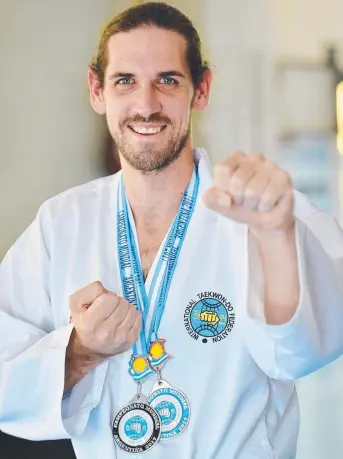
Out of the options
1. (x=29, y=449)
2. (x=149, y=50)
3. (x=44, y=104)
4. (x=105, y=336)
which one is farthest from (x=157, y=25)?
(x=29, y=449)

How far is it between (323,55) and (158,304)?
97cm

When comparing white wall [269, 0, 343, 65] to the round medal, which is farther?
white wall [269, 0, 343, 65]

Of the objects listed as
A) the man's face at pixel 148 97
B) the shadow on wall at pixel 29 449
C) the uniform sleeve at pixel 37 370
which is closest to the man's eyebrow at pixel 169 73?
the man's face at pixel 148 97

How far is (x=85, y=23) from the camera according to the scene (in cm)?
164

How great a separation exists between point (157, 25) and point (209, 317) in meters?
0.47

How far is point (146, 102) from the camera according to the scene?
3.46 feet

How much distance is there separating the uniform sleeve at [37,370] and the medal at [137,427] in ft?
0.17

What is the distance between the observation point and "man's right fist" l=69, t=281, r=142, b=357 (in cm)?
90

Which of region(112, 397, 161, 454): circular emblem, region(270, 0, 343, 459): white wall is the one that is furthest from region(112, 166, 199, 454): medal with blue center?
Result: region(270, 0, 343, 459): white wall

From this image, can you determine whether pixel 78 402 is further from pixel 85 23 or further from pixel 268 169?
pixel 85 23

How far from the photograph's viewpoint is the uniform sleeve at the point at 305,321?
2.78ft

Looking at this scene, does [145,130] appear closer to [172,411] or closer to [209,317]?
[209,317]

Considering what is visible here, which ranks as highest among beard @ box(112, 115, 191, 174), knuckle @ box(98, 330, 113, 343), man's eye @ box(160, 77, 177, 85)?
man's eye @ box(160, 77, 177, 85)

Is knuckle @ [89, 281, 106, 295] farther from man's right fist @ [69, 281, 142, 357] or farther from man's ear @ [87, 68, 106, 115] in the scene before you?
man's ear @ [87, 68, 106, 115]
